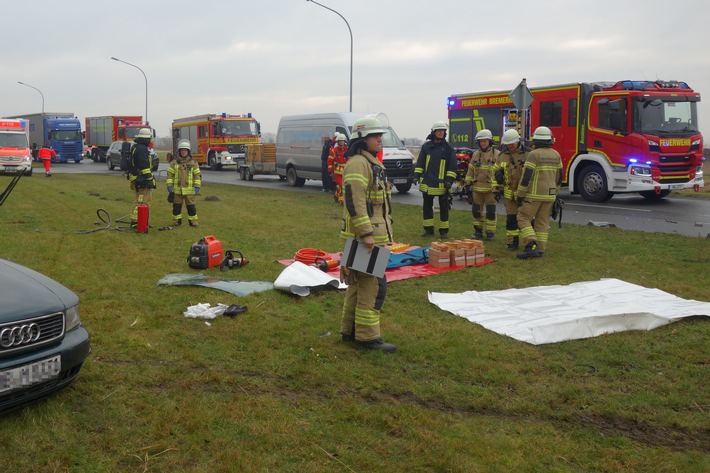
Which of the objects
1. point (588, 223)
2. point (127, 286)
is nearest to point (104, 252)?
point (127, 286)

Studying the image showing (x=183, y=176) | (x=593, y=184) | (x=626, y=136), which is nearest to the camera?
(x=183, y=176)

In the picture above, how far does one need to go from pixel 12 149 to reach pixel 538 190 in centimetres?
2717

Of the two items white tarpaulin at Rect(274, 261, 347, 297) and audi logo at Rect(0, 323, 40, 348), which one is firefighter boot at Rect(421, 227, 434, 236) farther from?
audi logo at Rect(0, 323, 40, 348)

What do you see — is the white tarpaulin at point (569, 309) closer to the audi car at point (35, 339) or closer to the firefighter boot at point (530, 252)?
the firefighter boot at point (530, 252)

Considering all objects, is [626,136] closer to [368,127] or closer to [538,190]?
[538,190]

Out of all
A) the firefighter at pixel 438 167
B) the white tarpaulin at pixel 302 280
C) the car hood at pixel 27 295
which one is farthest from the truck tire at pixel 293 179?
the car hood at pixel 27 295

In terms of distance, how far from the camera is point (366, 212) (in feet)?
18.3

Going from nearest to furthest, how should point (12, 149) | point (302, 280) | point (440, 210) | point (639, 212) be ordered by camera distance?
point (302, 280), point (440, 210), point (639, 212), point (12, 149)

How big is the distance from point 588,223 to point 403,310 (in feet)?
27.1

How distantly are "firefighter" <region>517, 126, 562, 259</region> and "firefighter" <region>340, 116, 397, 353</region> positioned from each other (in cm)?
489

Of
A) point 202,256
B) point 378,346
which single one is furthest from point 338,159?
point 378,346

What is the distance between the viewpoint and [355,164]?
18.4ft

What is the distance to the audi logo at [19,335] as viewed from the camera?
3.86 m

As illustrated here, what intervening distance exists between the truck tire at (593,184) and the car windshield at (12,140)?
80.3 feet
